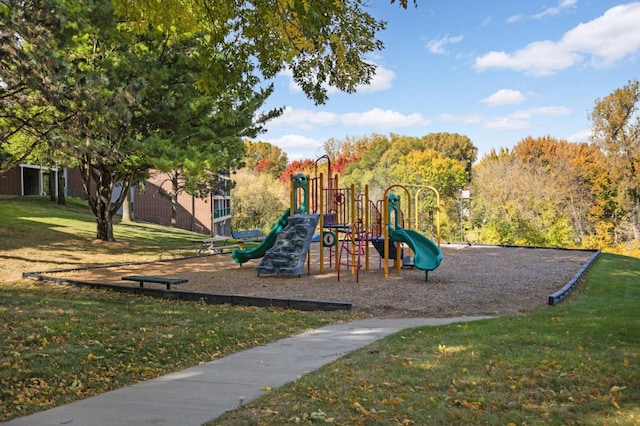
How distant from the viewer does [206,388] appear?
204 inches

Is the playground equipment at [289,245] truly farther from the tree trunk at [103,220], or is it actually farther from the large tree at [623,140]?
the large tree at [623,140]

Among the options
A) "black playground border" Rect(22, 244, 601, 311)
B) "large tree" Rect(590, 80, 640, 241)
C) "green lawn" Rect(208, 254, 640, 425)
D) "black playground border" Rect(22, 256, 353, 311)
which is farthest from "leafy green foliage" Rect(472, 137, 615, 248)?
"green lawn" Rect(208, 254, 640, 425)

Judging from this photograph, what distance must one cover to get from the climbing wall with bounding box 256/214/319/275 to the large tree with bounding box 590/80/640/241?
31732 mm

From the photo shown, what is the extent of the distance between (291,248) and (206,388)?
10863 mm

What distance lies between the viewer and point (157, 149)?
18.0m

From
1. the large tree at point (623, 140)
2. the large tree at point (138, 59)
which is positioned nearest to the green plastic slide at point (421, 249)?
the large tree at point (138, 59)

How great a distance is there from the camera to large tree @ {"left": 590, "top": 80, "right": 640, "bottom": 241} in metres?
38.1

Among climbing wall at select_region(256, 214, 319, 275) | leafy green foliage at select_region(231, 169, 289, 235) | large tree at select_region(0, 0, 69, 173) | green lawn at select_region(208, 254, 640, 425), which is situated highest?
large tree at select_region(0, 0, 69, 173)

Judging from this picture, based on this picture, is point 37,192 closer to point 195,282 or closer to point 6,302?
point 195,282

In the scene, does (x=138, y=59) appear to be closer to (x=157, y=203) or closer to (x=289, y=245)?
(x=289, y=245)

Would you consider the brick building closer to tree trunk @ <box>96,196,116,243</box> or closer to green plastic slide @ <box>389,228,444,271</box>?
tree trunk @ <box>96,196,116,243</box>

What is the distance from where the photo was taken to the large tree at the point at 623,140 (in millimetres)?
38094

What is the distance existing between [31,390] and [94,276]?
10.4m

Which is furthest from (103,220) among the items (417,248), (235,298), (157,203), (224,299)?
(157,203)
